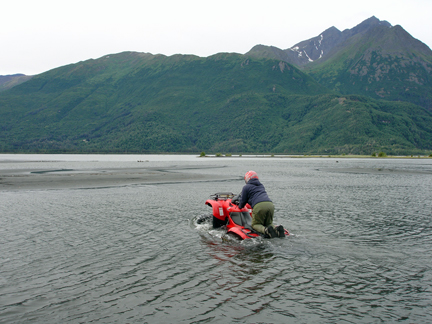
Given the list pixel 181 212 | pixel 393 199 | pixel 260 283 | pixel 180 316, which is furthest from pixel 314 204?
pixel 180 316

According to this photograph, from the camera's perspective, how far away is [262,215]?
12.8 meters

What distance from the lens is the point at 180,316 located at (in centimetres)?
704

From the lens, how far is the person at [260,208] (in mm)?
12523

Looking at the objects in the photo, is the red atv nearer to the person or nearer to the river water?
the river water

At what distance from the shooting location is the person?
12.5m

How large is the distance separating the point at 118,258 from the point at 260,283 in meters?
4.80

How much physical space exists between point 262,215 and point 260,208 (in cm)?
28

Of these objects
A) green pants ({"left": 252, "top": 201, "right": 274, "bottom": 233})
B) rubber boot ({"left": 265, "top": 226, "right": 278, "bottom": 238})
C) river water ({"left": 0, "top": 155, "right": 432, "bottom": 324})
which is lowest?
river water ({"left": 0, "top": 155, "right": 432, "bottom": 324})

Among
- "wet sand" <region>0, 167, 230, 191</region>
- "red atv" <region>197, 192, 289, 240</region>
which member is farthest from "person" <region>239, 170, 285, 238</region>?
"wet sand" <region>0, 167, 230, 191</region>

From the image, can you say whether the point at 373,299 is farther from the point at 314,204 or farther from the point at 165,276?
the point at 314,204

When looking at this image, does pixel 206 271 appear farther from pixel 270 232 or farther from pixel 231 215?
pixel 231 215

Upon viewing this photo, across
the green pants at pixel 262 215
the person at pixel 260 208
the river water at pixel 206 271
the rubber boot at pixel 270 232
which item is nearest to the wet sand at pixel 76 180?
the river water at pixel 206 271

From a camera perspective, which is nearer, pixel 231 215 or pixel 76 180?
pixel 231 215

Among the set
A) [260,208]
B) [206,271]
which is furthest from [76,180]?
[206,271]
